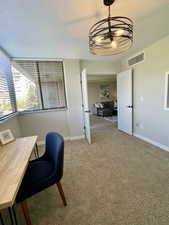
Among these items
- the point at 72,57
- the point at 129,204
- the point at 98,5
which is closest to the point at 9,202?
the point at 129,204

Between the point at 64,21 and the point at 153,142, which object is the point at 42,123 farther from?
the point at 153,142

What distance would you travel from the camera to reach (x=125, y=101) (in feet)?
11.9

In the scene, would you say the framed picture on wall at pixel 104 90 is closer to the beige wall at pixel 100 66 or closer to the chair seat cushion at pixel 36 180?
the beige wall at pixel 100 66

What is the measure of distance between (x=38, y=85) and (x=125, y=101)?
2693mm

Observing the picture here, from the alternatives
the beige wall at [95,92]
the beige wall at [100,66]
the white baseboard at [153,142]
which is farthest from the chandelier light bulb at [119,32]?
the beige wall at [95,92]

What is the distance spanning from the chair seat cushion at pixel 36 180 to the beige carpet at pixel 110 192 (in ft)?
1.45

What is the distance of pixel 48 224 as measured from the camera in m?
1.21

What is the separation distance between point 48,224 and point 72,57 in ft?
11.0

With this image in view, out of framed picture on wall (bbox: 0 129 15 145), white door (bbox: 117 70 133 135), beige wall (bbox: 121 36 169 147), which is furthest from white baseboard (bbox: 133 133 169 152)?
framed picture on wall (bbox: 0 129 15 145)

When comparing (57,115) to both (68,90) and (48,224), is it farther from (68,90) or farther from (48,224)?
(48,224)

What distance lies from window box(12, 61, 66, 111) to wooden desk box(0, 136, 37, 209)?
1757 mm

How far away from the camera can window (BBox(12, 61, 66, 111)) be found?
3.07 meters

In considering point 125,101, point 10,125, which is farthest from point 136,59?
point 10,125

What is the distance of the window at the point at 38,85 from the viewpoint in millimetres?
3070
